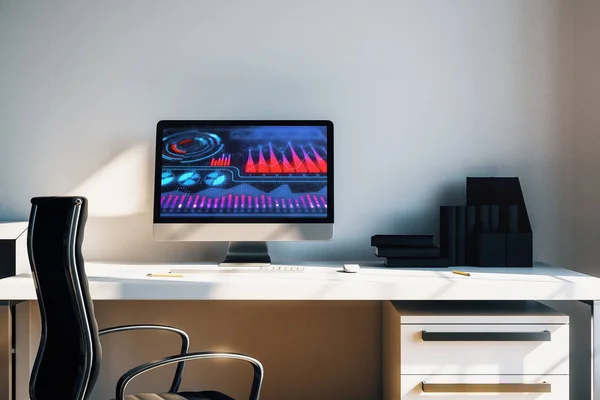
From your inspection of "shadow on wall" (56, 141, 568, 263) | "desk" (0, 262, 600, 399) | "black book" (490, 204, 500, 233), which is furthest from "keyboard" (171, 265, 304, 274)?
"black book" (490, 204, 500, 233)

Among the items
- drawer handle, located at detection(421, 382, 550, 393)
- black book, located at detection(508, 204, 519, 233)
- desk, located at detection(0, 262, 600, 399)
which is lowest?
drawer handle, located at detection(421, 382, 550, 393)

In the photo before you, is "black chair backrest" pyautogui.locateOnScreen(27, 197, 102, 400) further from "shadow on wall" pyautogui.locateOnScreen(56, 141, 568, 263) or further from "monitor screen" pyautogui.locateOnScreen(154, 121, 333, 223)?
"shadow on wall" pyautogui.locateOnScreen(56, 141, 568, 263)

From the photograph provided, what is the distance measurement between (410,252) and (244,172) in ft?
2.69

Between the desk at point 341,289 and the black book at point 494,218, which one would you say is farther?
the black book at point 494,218

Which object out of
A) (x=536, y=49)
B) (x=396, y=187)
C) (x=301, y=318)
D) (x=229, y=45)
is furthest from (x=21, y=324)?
(x=536, y=49)

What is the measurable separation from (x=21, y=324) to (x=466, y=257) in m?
1.88

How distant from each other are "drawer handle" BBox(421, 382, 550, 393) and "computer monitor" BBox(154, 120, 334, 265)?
78 cm

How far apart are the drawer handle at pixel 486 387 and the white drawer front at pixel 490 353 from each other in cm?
4

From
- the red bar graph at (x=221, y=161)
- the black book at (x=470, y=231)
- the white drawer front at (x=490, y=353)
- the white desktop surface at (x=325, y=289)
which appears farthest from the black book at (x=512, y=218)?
the red bar graph at (x=221, y=161)

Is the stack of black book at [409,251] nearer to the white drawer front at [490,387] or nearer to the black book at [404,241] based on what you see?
the black book at [404,241]

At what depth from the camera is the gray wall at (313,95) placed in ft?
8.86

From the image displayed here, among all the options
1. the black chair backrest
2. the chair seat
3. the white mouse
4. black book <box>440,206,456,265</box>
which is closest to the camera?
the black chair backrest

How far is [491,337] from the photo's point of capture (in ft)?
6.43

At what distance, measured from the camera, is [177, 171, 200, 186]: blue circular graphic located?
7.98 feet
